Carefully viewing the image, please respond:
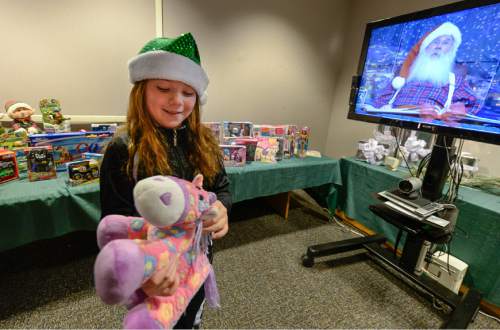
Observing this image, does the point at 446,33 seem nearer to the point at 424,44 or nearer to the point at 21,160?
the point at 424,44

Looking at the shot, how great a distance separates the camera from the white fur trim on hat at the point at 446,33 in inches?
46.4

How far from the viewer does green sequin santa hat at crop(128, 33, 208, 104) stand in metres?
0.67

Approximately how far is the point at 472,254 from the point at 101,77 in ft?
9.38

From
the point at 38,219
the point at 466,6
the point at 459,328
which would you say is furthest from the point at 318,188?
the point at 38,219

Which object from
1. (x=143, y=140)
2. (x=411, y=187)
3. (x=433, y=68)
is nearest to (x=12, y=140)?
(x=143, y=140)

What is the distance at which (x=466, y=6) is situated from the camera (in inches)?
44.3

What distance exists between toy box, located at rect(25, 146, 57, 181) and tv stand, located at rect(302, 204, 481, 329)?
5.69 ft

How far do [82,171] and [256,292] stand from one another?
1.27 m

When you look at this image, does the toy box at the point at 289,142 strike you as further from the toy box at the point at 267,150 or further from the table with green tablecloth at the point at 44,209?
the table with green tablecloth at the point at 44,209

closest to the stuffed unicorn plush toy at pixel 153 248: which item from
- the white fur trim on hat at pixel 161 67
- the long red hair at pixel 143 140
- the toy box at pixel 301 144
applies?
Answer: the long red hair at pixel 143 140

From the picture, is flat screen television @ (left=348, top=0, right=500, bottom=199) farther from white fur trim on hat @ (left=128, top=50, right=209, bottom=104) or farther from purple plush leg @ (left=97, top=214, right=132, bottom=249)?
purple plush leg @ (left=97, top=214, right=132, bottom=249)

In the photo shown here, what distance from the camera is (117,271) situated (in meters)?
0.41

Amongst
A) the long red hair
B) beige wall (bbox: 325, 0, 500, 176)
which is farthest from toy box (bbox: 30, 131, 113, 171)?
beige wall (bbox: 325, 0, 500, 176)

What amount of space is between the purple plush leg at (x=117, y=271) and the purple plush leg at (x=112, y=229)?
0.14m
